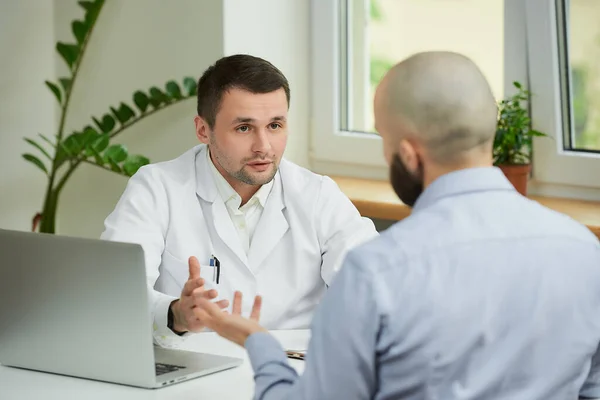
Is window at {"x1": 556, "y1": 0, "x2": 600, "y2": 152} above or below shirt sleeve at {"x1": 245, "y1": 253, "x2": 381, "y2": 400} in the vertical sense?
above

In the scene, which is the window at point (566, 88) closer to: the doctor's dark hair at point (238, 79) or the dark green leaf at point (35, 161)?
the doctor's dark hair at point (238, 79)

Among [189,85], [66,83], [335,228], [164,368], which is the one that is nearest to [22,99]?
[66,83]

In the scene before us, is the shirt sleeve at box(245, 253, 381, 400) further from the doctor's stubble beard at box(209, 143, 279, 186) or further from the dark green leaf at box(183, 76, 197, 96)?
the dark green leaf at box(183, 76, 197, 96)

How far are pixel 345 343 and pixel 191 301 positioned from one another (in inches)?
31.1

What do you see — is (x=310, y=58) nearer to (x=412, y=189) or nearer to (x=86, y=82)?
(x=86, y=82)

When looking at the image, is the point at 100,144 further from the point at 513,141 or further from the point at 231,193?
the point at 513,141

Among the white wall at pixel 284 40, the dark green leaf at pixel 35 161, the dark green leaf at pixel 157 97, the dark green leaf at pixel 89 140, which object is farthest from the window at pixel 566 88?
the dark green leaf at pixel 35 161

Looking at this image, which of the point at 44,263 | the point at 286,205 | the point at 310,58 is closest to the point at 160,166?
the point at 286,205

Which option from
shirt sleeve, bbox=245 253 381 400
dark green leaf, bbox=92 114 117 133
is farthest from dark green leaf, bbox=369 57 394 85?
shirt sleeve, bbox=245 253 381 400

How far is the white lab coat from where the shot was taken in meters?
2.59

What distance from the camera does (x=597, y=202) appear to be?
11.1 feet

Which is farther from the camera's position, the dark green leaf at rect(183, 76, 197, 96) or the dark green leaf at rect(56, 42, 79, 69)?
the dark green leaf at rect(56, 42, 79, 69)

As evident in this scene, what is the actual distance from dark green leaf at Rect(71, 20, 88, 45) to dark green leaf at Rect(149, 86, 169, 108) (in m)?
0.36

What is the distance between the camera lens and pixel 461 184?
4.75 ft
